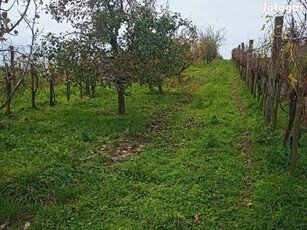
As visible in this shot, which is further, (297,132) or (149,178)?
(149,178)

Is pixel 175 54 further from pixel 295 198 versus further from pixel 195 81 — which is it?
pixel 195 81

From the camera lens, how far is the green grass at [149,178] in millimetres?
3783

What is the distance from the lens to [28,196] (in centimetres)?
421

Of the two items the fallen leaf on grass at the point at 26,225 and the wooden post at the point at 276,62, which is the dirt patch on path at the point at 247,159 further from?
the fallen leaf on grass at the point at 26,225

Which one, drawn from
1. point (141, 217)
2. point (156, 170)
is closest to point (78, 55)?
point (156, 170)

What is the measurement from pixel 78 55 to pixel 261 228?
19.8 ft

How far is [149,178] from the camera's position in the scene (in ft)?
15.6

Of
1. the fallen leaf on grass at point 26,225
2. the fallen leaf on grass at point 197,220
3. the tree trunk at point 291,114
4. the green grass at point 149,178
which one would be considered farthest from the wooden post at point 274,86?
the fallen leaf on grass at point 26,225

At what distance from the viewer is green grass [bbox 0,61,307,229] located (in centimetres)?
378

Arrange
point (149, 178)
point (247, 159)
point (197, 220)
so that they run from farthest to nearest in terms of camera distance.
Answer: point (247, 159), point (149, 178), point (197, 220)

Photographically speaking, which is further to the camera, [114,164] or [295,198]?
[114,164]

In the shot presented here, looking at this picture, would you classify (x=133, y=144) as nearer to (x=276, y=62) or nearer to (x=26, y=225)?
(x=26, y=225)

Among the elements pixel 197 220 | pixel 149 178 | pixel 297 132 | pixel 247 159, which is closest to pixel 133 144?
pixel 149 178

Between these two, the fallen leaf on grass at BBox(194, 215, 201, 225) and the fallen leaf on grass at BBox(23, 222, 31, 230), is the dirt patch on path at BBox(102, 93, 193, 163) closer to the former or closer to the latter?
the fallen leaf on grass at BBox(23, 222, 31, 230)
